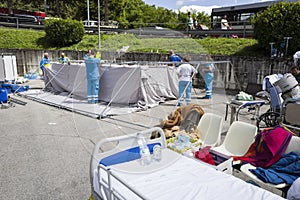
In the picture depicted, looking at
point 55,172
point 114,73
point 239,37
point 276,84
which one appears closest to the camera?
point 55,172

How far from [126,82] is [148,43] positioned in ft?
12.5

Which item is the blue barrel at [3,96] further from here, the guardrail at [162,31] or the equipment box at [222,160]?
the equipment box at [222,160]

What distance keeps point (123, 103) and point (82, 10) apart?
2815 cm

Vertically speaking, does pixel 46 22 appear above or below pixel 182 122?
above

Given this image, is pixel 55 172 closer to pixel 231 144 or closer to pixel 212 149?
pixel 212 149

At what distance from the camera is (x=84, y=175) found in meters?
3.67

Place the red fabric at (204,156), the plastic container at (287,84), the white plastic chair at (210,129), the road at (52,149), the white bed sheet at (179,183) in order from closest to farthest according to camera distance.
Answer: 1. the white bed sheet at (179,183)
2. the red fabric at (204,156)
3. the road at (52,149)
4. the white plastic chair at (210,129)
5. the plastic container at (287,84)

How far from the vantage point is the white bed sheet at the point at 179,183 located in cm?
222

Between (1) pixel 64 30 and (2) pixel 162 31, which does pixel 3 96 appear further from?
(1) pixel 64 30

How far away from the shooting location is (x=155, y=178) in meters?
2.44

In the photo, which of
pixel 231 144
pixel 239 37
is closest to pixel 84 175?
pixel 231 144

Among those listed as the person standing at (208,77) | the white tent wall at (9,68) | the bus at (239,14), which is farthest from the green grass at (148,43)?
the white tent wall at (9,68)

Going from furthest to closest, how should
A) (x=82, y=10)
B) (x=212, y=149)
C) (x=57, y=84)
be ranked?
(x=82, y=10), (x=57, y=84), (x=212, y=149)

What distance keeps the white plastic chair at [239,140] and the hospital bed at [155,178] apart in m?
0.97
